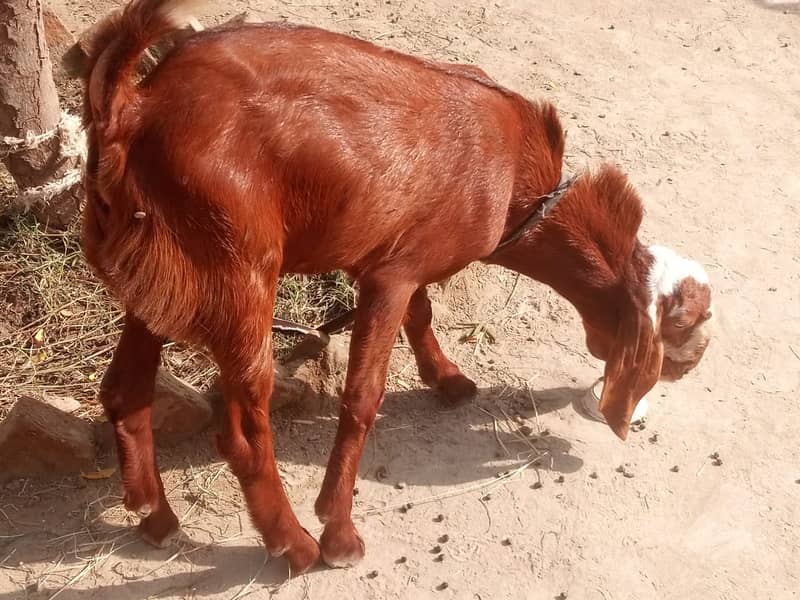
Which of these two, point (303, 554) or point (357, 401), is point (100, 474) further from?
point (357, 401)

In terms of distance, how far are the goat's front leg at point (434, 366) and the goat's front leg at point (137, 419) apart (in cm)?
127

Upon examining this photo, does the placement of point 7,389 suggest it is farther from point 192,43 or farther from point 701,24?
point 701,24

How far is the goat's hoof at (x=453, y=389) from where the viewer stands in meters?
4.18

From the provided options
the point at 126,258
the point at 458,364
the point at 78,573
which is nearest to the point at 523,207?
the point at 458,364

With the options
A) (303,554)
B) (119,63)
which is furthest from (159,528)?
(119,63)

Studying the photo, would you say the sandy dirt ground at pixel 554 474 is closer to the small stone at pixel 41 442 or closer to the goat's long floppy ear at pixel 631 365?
the small stone at pixel 41 442

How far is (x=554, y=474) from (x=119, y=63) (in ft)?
8.14

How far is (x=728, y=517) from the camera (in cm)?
376

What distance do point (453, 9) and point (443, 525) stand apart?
450 cm

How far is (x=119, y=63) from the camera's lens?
2508 mm

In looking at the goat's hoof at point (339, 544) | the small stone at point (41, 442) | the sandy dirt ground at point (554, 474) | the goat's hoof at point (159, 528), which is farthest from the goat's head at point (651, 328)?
the small stone at point (41, 442)

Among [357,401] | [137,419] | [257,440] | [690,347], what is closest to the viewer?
[257,440]

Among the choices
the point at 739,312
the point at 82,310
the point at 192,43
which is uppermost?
the point at 192,43

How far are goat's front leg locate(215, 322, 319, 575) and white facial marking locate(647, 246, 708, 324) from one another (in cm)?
163
